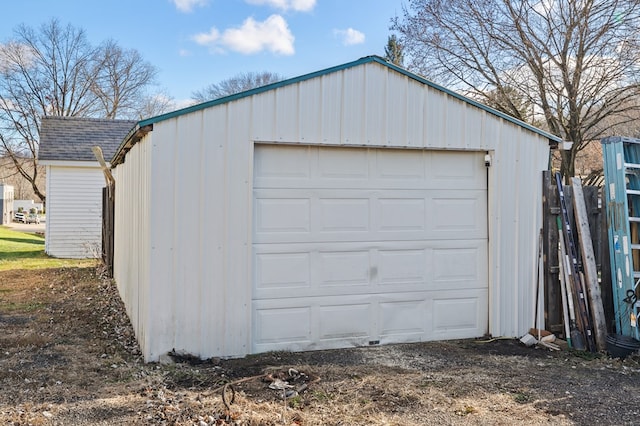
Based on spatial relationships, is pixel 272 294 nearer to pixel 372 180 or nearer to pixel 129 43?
pixel 372 180

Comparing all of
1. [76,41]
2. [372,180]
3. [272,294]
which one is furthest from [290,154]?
[76,41]

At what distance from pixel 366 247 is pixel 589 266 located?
2.45 m

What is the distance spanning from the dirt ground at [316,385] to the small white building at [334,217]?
355 millimetres

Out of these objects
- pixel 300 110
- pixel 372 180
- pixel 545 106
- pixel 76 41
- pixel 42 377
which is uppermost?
pixel 76 41

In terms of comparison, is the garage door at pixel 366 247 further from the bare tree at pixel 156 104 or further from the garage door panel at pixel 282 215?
the bare tree at pixel 156 104

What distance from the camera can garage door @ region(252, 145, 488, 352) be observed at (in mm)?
5262

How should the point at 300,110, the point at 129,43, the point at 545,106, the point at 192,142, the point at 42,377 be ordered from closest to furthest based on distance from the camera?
the point at 42,377
the point at 192,142
the point at 300,110
the point at 545,106
the point at 129,43

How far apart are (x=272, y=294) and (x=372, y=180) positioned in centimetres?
162

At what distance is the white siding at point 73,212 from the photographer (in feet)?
48.1

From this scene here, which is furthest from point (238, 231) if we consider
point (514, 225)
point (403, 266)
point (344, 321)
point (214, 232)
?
point (514, 225)

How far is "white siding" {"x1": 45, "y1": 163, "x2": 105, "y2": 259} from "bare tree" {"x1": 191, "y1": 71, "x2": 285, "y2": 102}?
19.0 metres

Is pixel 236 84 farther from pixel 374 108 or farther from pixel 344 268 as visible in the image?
pixel 344 268

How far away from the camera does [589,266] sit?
5.61 meters

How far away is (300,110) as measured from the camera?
5.21 m
